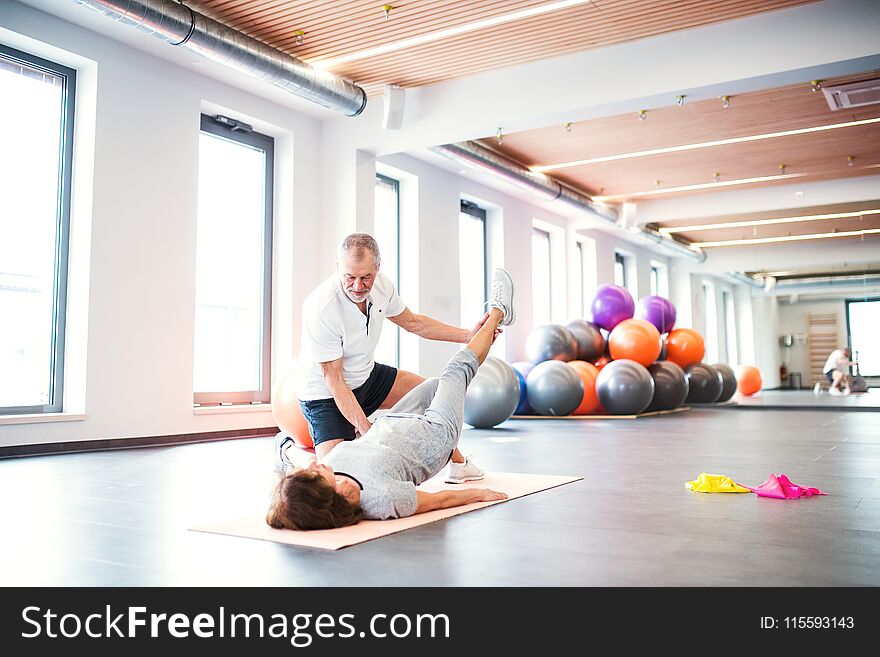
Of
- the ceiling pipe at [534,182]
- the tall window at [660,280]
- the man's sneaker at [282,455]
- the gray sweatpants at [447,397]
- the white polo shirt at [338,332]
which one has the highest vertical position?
the ceiling pipe at [534,182]

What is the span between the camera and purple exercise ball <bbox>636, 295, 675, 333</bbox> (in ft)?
33.7

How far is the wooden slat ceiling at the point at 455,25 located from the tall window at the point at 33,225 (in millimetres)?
1332

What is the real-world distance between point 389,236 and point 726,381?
5.32 metres

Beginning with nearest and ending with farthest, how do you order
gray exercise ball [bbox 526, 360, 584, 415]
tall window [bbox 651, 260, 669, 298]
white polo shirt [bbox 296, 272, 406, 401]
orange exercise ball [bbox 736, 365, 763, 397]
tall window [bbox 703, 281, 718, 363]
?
white polo shirt [bbox 296, 272, 406, 401] → gray exercise ball [bbox 526, 360, 584, 415] → orange exercise ball [bbox 736, 365, 763, 397] → tall window [bbox 703, 281, 718, 363] → tall window [bbox 651, 260, 669, 298]

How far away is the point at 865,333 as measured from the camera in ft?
29.5

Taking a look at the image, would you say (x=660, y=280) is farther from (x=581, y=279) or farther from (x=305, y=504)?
(x=305, y=504)

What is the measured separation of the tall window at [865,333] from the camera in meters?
8.77

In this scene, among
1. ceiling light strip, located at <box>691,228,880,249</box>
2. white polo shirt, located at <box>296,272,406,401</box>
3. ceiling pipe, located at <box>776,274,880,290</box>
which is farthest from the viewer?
ceiling light strip, located at <box>691,228,880,249</box>

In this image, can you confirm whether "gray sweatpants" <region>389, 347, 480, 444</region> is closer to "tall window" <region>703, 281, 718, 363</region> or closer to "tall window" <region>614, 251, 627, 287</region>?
"tall window" <region>614, 251, 627, 287</region>

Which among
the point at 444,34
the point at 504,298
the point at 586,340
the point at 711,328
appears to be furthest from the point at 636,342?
the point at 711,328

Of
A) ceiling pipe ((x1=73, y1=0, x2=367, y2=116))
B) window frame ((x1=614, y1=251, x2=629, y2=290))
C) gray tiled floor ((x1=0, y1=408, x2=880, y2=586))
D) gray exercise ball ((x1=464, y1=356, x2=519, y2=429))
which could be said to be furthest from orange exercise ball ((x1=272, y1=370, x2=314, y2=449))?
window frame ((x1=614, y1=251, x2=629, y2=290))

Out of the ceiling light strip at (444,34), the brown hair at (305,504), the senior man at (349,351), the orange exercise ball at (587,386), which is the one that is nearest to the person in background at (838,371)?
the orange exercise ball at (587,386)

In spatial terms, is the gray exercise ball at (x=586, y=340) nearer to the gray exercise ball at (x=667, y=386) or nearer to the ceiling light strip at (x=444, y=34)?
the gray exercise ball at (x=667, y=386)

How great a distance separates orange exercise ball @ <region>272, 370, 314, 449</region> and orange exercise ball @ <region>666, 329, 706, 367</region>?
21.8 ft
